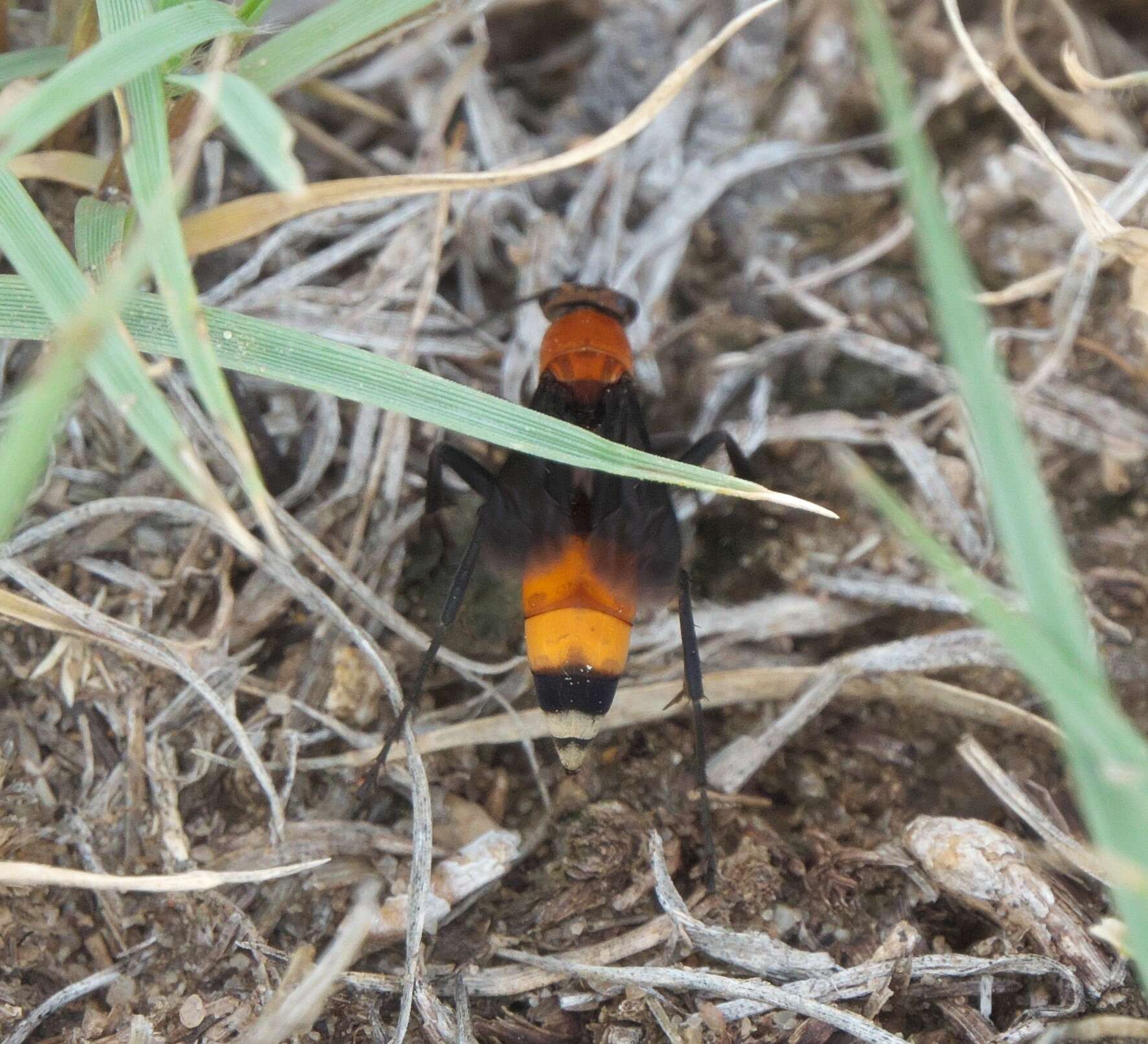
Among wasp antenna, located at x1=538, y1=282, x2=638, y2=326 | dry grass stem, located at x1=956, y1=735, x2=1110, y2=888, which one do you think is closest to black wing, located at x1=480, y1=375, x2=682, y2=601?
wasp antenna, located at x1=538, y1=282, x2=638, y2=326

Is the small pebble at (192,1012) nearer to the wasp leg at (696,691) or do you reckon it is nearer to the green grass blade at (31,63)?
the wasp leg at (696,691)

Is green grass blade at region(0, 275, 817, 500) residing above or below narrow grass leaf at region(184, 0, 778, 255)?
below

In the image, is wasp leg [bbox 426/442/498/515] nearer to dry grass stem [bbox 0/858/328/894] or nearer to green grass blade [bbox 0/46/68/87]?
dry grass stem [bbox 0/858/328/894]

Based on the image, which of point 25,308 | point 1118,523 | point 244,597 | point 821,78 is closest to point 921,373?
point 1118,523

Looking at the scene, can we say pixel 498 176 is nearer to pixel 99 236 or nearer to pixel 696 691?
pixel 99 236

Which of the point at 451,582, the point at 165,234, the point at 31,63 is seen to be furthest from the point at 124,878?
the point at 31,63
